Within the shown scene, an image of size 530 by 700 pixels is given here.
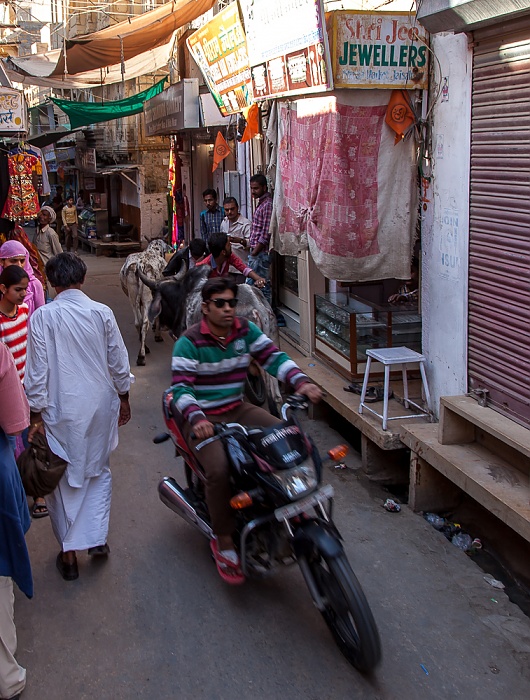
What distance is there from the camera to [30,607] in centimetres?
442

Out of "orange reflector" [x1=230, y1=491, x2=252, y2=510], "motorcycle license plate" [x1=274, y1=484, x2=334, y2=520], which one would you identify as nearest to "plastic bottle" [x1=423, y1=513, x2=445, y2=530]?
"motorcycle license plate" [x1=274, y1=484, x2=334, y2=520]

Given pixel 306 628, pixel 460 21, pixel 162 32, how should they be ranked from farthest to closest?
pixel 162 32
pixel 460 21
pixel 306 628

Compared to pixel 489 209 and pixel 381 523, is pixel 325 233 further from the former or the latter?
pixel 381 523

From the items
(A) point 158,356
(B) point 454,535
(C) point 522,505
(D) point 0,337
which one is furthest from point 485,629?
(A) point 158,356

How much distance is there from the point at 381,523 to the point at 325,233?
8.58 ft

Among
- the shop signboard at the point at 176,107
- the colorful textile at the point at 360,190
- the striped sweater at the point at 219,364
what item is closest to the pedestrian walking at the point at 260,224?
the colorful textile at the point at 360,190

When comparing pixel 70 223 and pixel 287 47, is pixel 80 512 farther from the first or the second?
pixel 70 223

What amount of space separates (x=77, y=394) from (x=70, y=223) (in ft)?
72.7

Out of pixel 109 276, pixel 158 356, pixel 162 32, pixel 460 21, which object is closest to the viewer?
pixel 460 21

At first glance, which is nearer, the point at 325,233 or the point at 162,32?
the point at 325,233

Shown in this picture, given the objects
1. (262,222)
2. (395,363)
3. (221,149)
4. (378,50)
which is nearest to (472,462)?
(395,363)

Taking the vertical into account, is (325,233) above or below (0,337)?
above

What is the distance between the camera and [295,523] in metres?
3.73

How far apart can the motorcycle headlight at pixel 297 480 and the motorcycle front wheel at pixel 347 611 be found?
0.31 metres
